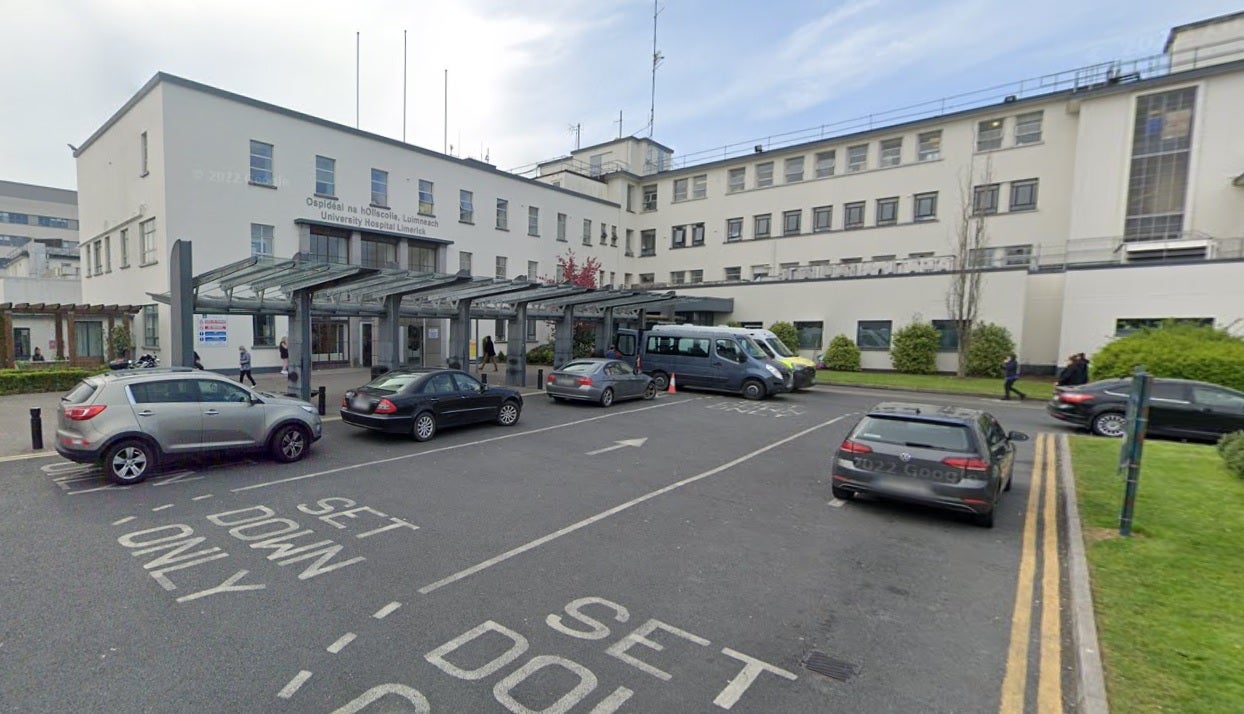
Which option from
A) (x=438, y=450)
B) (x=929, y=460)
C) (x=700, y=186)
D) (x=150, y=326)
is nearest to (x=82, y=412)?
(x=438, y=450)

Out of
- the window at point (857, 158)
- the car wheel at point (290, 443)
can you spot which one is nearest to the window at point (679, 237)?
the window at point (857, 158)

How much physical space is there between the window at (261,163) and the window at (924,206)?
32615 millimetres

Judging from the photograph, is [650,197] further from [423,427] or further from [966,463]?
[966,463]

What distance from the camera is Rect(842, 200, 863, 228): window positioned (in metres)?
33.6

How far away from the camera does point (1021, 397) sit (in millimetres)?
19438

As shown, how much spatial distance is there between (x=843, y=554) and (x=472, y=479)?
17.1 feet

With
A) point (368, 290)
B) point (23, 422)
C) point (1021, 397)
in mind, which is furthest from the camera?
point (1021, 397)

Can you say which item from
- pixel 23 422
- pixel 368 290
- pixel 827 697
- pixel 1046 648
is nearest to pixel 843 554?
pixel 1046 648

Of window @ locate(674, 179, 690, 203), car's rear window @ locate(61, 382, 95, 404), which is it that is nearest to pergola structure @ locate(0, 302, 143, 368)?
car's rear window @ locate(61, 382, 95, 404)

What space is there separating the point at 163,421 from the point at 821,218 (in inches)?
1362

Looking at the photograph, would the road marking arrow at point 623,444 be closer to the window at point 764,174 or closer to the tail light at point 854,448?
the tail light at point 854,448

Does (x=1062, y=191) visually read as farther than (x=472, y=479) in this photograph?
Yes

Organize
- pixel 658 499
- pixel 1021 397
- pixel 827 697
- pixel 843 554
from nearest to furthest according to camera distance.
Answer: pixel 827 697 < pixel 843 554 < pixel 658 499 < pixel 1021 397

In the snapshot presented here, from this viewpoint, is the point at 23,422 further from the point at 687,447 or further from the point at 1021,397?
the point at 1021,397
